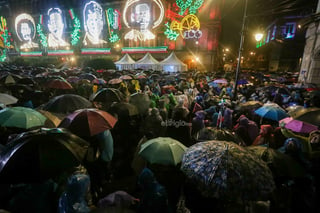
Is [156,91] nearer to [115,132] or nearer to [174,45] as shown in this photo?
[115,132]

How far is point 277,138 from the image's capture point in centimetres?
422

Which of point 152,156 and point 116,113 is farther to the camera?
point 116,113

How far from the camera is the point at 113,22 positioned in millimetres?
38500

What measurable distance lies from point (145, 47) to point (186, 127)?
119 feet

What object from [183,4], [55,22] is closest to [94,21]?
[55,22]

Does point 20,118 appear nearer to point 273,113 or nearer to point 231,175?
point 231,175

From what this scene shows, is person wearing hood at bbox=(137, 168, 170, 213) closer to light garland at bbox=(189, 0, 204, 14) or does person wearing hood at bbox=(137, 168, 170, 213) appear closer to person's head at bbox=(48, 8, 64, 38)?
light garland at bbox=(189, 0, 204, 14)

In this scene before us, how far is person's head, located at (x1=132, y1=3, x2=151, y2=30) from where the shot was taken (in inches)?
1267

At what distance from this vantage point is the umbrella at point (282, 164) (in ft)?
8.13

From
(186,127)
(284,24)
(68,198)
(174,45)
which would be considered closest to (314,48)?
(186,127)

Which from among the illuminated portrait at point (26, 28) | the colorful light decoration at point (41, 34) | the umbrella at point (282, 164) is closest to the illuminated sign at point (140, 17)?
the colorful light decoration at point (41, 34)

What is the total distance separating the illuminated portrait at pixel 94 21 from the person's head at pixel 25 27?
66.2 ft

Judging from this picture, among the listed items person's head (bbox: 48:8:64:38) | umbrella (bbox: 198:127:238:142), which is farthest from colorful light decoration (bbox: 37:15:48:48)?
umbrella (bbox: 198:127:238:142)

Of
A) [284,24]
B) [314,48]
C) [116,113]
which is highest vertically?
[284,24]
